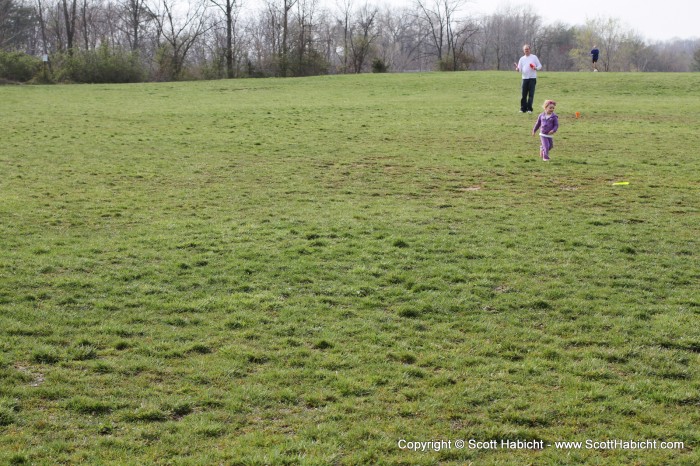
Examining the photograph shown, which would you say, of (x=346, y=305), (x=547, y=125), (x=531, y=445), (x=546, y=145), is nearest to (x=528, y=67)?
(x=546, y=145)

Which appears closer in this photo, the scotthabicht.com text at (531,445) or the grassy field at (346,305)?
the scotthabicht.com text at (531,445)

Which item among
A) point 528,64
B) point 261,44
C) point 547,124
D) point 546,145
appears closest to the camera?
point 547,124

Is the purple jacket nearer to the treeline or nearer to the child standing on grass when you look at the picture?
the child standing on grass

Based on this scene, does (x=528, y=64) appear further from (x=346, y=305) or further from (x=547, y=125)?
(x=346, y=305)

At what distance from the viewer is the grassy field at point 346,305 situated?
535 cm

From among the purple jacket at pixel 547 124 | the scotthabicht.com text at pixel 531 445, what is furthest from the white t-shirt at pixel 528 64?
the scotthabicht.com text at pixel 531 445

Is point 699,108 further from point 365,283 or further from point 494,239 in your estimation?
point 365,283

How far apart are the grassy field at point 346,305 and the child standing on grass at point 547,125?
1.89ft

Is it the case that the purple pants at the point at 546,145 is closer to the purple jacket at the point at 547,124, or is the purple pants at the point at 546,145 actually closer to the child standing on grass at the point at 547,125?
the child standing on grass at the point at 547,125

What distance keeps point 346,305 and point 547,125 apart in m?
11.2

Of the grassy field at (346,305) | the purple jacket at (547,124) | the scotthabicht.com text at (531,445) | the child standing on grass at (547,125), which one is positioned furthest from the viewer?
the purple jacket at (547,124)

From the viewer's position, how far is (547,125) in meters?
17.5

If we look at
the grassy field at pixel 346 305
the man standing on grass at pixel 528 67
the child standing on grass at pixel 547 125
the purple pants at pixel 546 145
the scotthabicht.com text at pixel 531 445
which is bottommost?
the scotthabicht.com text at pixel 531 445

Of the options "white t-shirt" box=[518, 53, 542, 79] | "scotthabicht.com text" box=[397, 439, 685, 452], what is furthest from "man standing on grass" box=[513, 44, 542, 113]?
"scotthabicht.com text" box=[397, 439, 685, 452]
